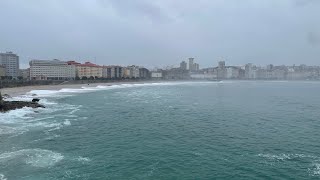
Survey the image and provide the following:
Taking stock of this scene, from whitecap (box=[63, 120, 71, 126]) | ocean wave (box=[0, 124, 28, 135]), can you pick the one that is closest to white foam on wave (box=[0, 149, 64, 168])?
ocean wave (box=[0, 124, 28, 135])

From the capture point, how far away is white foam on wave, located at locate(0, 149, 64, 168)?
20.4m

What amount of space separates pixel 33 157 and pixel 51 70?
159 m

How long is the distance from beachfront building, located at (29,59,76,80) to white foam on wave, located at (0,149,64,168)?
150 metres

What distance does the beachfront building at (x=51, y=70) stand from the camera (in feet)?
552

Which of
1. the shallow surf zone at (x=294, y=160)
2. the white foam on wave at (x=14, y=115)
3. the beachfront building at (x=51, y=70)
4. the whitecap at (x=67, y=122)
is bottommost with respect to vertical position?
the shallow surf zone at (x=294, y=160)

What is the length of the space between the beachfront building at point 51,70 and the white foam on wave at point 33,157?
150139 millimetres

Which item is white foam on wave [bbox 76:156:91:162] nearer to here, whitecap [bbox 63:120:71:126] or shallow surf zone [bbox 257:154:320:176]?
shallow surf zone [bbox 257:154:320:176]

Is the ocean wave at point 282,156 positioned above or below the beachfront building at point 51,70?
below

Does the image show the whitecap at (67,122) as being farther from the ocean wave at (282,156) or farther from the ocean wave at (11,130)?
the ocean wave at (282,156)

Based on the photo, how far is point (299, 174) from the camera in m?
18.7

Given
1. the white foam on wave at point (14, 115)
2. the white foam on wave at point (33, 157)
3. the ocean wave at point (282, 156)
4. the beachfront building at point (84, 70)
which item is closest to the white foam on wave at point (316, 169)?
the ocean wave at point (282, 156)

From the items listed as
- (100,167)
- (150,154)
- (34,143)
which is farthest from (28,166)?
(150,154)

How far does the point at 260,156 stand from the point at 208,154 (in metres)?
3.39

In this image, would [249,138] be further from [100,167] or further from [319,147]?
[100,167]
